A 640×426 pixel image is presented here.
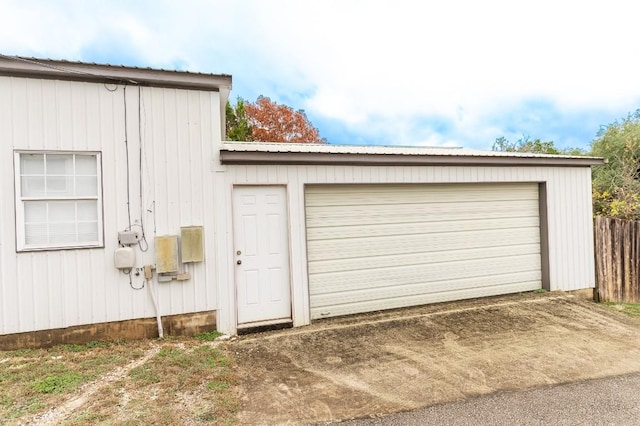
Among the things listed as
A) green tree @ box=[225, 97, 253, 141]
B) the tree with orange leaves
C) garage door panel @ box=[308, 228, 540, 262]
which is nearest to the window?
garage door panel @ box=[308, 228, 540, 262]

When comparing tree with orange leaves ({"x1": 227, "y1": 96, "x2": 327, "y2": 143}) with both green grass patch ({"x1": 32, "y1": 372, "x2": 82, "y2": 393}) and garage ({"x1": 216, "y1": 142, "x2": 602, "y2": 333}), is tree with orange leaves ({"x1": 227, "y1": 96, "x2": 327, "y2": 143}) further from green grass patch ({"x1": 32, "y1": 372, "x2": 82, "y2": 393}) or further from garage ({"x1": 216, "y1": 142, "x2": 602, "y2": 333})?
green grass patch ({"x1": 32, "y1": 372, "x2": 82, "y2": 393})

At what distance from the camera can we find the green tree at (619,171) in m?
9.55

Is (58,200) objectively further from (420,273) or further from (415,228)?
(420,273)

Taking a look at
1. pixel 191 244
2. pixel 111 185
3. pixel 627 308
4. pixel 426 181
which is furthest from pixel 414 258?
pixel 111 185

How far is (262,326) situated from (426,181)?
3.78 meters

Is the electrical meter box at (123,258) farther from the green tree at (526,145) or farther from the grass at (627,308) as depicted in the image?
the green tree at (526,145)

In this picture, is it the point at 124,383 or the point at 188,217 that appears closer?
the point at 124,383

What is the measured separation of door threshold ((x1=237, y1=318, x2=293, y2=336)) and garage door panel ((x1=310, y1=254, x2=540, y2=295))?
2.21 feet

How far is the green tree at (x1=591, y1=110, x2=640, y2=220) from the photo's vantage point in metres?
9.55

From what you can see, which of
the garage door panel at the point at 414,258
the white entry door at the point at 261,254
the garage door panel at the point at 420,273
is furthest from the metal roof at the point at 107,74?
the garage door panel at the point at 420,273

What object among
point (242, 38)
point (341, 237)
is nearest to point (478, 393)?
point (341, 237)

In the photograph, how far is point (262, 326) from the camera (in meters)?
5.28

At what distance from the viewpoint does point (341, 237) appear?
6.00 metres

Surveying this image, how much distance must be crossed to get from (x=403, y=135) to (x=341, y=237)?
16.5 metres
